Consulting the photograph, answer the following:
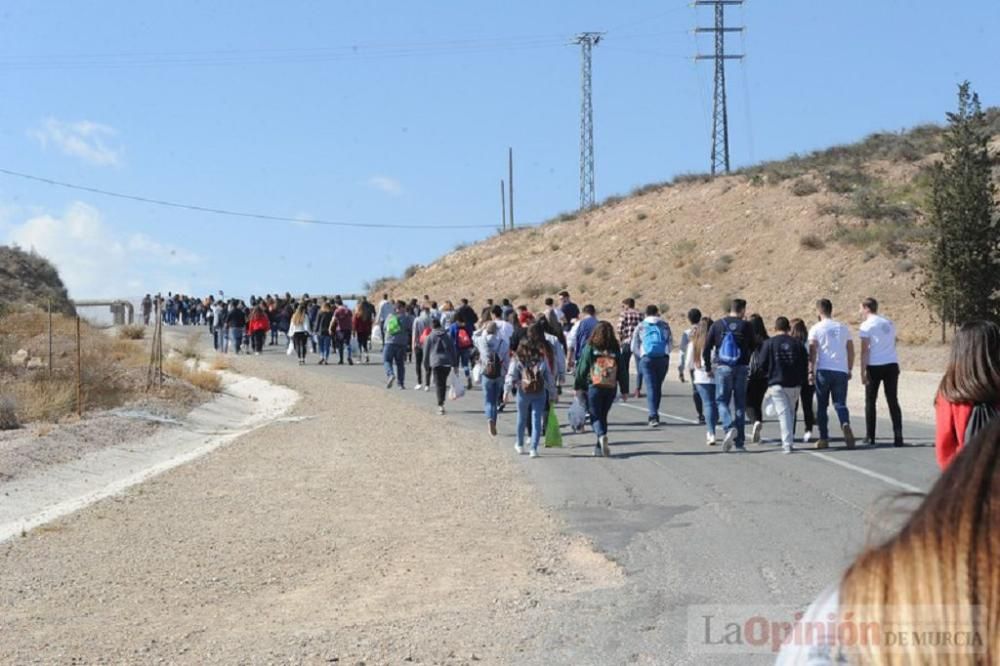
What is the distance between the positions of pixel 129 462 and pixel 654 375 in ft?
25.7

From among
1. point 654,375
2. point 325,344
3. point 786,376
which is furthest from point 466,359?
point 786,376

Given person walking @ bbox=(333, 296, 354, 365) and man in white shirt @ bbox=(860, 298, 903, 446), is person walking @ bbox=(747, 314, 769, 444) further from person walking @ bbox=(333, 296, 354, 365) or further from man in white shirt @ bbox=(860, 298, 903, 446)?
person walking @ bbox=(333, 296, 354, 365)

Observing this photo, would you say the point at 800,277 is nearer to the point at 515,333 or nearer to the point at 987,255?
the point at 987,255

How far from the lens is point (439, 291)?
74.0m

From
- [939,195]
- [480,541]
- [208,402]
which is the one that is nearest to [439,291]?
[939,195]

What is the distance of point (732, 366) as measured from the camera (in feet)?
52.0

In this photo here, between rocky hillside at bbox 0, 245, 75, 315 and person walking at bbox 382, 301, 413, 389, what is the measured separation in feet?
87.0

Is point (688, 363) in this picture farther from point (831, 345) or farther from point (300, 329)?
point (300, 329)

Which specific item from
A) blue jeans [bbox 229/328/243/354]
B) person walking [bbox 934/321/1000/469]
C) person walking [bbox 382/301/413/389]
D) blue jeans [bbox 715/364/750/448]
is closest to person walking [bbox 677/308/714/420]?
blue jeans [bbox 715/364/750/448]

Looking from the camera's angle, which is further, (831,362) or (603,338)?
(831,362)

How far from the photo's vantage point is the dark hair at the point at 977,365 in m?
7.11

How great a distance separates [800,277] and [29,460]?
43.5 metres

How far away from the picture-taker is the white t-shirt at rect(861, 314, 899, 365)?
15.4m

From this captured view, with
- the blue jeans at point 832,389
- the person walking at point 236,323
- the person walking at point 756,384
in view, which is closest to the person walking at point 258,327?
the person walking at point 236,323
